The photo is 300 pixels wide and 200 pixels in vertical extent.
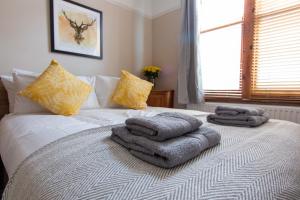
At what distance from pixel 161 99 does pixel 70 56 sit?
132cm

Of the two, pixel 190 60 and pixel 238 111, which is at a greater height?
pixel 190 60

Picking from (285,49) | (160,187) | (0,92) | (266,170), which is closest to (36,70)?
(0,92)

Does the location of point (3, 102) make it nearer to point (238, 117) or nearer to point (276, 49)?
point (238, 117)

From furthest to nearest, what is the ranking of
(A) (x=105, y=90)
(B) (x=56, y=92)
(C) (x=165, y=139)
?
(A) (x=105, y=90) < (B) (x=56, y=92) < (C) (x=165, y=139)

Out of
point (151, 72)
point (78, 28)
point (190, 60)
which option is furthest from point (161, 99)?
point (78, 28)

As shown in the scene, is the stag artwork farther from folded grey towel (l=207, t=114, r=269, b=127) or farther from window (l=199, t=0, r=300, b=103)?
folded grey towel (l=207, t=114, r=269, b=127)

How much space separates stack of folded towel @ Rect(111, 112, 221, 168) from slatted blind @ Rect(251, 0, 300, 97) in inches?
67.0

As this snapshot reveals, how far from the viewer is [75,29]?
93.6 inches

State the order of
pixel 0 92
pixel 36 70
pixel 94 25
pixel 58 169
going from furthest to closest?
1. pixel 94 25
2. pixel 36 70
3. pixel 0 92
4. pixel 58 169

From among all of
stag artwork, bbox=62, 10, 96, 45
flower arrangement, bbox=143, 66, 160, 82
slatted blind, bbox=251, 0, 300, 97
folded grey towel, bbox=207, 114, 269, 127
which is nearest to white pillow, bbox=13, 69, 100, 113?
stag artwork, bbox=62, 10, 96, 45

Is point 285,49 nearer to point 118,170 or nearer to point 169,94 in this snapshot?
point 169,94

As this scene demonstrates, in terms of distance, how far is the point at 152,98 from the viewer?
2768mm

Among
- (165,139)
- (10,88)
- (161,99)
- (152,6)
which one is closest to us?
(165,139)

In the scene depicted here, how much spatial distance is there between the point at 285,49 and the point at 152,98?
1.67 m
